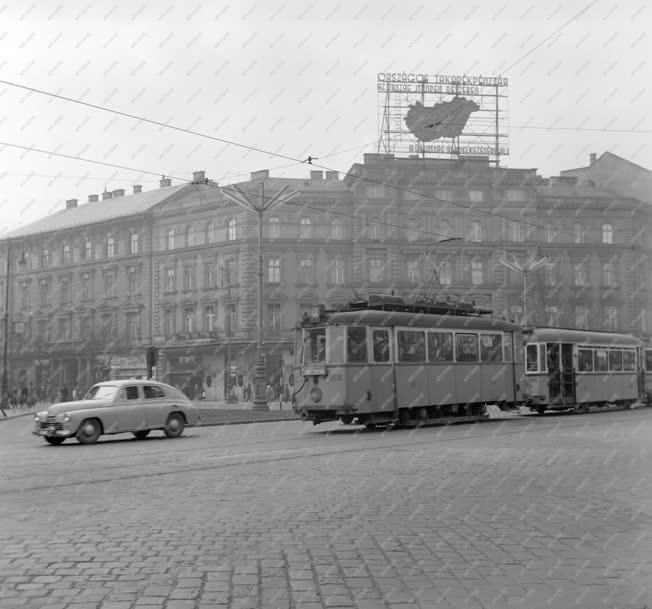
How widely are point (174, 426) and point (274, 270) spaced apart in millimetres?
40207

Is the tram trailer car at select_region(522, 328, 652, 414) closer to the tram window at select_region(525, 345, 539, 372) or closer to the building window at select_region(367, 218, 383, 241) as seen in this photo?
the tram window at select_region(525, 345, 539, 372)

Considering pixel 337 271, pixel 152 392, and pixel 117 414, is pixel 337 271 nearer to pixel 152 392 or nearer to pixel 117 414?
pixel 152 392

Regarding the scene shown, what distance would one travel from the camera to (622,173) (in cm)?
7244

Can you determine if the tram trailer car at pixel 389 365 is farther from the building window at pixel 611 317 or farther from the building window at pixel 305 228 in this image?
the building window at pixel 611 317

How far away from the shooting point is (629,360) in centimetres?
3553

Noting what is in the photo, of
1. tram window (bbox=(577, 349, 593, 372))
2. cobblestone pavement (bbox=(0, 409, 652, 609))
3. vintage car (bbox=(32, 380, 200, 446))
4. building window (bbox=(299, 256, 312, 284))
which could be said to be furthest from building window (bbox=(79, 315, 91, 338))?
cobblestone pavement (bbox=(0, 409, 652, 609))

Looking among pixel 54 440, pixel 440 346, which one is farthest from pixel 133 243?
pixel 54 440

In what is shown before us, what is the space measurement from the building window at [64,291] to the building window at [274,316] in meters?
19.1

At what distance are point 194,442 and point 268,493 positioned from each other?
953 centimetres

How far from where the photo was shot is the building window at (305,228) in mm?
61188

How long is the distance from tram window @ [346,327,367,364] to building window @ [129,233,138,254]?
4686 centimetres

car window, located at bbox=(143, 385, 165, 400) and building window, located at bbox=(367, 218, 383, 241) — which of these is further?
building window, located at bbox=(367, 218, 383, 241)

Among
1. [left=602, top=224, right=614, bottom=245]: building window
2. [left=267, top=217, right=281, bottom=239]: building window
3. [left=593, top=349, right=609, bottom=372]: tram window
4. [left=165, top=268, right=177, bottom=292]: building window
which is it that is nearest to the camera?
[left=593, top=349, right=609, bottom=372]: tram window

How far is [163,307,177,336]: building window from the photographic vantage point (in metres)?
63.5
